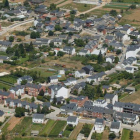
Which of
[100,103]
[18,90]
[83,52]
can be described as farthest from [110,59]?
[18,90]

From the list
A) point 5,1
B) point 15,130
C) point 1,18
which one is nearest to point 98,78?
point 15,130

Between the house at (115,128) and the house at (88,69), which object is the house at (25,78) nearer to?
the house at (88,69)

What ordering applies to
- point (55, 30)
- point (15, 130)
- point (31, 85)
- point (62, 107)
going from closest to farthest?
point (15, 130) < point (62, 107) < point (31, 85) < point (55, 30)

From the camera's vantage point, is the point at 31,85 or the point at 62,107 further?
the point at 31,85

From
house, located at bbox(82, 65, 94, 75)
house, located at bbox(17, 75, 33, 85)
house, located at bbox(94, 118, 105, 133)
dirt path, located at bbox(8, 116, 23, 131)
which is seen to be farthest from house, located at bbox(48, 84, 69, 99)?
house, located at bbox(94, 118, 105, 133)

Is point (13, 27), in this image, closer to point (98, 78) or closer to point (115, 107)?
point (98, 78)

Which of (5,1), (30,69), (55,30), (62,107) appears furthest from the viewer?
(5,1)
